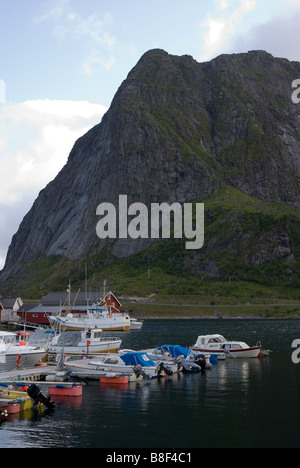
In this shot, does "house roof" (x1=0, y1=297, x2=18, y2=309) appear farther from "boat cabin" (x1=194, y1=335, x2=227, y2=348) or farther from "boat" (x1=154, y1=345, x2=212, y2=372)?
"boat" (x1=154, y1=345, x2=212, y2=372)

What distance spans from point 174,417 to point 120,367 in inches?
836

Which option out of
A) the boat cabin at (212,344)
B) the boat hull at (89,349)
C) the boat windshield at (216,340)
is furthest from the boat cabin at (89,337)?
the boat windshield at (216,340)

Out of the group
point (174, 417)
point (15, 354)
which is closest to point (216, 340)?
point (15, 354)

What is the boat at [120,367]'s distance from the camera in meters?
60.9

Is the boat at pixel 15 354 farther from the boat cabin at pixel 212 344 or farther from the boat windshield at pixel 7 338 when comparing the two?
the boat cabin at pixel 212 344

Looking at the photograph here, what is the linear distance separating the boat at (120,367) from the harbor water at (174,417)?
153 cm

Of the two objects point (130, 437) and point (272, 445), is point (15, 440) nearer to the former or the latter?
point (130, 437)

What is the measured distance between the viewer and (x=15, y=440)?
119 feet

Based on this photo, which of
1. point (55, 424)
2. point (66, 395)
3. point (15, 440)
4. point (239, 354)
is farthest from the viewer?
point (239, 354)

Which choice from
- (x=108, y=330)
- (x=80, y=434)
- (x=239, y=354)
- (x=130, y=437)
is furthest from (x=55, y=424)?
(x=108, y=330)

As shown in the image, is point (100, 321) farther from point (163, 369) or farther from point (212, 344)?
point (163, 369)

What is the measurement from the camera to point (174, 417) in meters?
42.2

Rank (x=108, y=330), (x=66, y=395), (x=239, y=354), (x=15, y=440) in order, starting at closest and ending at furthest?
1. (x=15, y=440)
2. (x=66, y=395)
3. (x=239, y=354)
4. (x=108, y=330)
